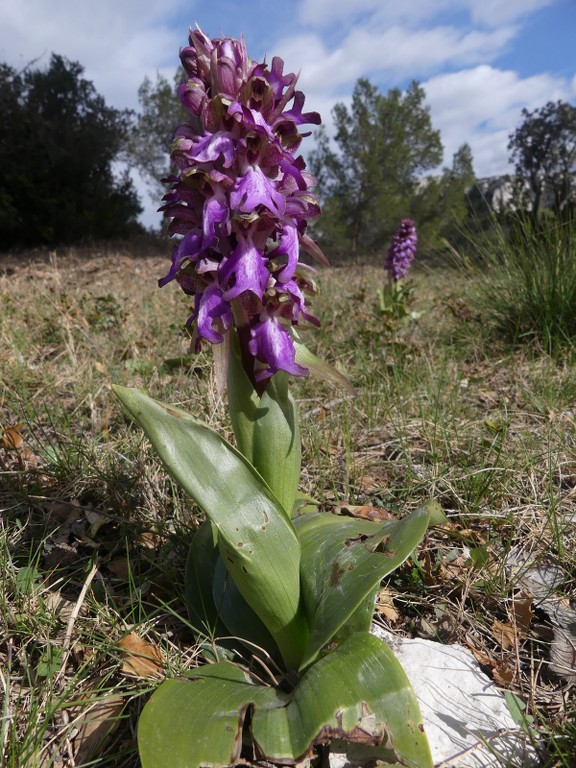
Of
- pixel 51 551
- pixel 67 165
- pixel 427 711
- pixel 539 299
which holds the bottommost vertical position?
pixel 427 711

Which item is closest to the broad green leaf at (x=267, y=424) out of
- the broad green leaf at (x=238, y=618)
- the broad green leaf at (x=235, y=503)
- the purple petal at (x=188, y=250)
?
the broad green leaf at (x=235, y=503)

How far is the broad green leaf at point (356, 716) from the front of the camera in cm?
110

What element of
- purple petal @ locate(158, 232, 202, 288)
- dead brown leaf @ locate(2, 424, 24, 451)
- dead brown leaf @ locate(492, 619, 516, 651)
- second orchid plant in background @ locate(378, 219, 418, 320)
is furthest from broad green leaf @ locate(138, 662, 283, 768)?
second orchid plant in background @ locate(378, 219, 418, 320)

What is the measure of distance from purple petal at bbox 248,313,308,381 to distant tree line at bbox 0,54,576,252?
41.1ft

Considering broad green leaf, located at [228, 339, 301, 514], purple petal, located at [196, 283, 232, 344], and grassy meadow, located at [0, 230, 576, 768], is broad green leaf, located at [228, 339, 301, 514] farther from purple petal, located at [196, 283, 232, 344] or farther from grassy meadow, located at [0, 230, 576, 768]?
grassy meadow, located at [0, 230, 576, 768]

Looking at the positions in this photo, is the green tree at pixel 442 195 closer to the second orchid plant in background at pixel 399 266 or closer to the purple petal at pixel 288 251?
the second orchid plant in background at pixel 399 266

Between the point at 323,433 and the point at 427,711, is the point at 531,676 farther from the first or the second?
the point at 323,433

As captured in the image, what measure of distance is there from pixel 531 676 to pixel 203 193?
57.6 inches

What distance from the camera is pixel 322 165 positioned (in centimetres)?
1714

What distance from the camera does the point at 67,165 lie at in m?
14.7

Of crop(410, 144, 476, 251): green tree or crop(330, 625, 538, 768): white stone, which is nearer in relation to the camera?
crop(330, 625, 538, 768): white stone

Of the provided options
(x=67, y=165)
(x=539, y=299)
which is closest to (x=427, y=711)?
(x=539, y=299)

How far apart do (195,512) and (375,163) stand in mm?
15903

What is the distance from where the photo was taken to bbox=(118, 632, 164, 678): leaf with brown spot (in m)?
1.40
